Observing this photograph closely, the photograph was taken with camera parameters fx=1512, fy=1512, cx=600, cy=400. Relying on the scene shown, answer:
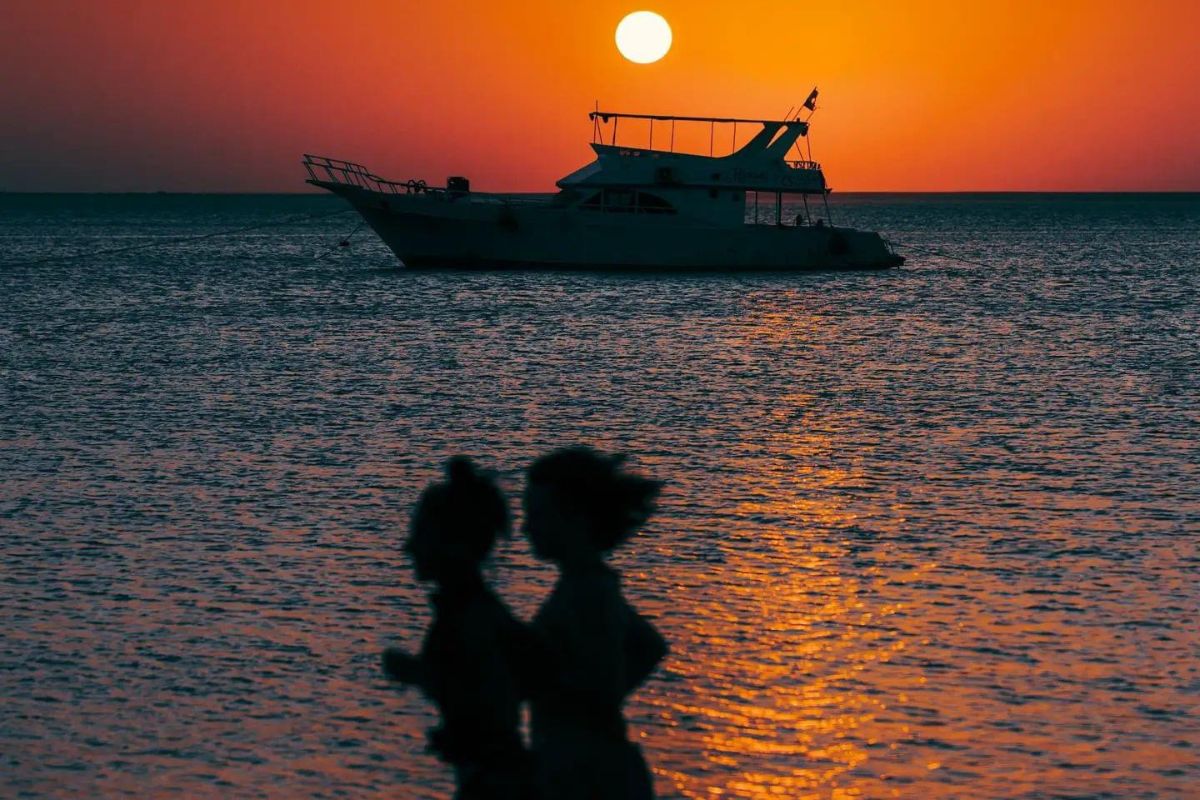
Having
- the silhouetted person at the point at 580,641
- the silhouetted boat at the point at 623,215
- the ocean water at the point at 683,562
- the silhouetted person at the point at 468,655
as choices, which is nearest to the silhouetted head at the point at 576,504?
the silhouetted person at the point at 580,641

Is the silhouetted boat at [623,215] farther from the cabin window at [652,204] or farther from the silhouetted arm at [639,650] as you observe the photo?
the silhouetted arm at [639,650]

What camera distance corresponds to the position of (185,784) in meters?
6.52

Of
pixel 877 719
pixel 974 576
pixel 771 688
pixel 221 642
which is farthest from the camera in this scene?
pixel 974 576

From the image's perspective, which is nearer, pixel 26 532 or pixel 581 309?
pixel 26 532

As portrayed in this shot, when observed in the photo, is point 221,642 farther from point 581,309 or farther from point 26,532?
point 581,309

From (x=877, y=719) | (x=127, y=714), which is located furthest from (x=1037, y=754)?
(x=127, y=714)

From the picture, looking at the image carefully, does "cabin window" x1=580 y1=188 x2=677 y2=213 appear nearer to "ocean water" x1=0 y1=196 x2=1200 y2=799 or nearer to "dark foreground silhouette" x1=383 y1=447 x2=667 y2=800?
"ocean water" x1=0 y1=196 x2=1200 y2=799

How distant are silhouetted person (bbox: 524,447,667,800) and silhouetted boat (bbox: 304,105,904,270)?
44.0 meters

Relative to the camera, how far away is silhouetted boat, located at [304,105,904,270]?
157 ft

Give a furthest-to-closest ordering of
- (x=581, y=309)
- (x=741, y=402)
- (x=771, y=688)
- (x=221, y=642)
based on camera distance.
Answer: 1. (x=581, y=309)
2. (x=741, y=402)
3. (x=221, y=642)
4. (x=771, y=688)

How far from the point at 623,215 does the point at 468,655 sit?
46.1 m

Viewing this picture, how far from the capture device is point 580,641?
11.3ft

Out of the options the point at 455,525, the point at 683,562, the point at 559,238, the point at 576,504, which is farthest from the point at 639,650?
the point at 559,238

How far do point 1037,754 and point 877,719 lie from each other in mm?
781
